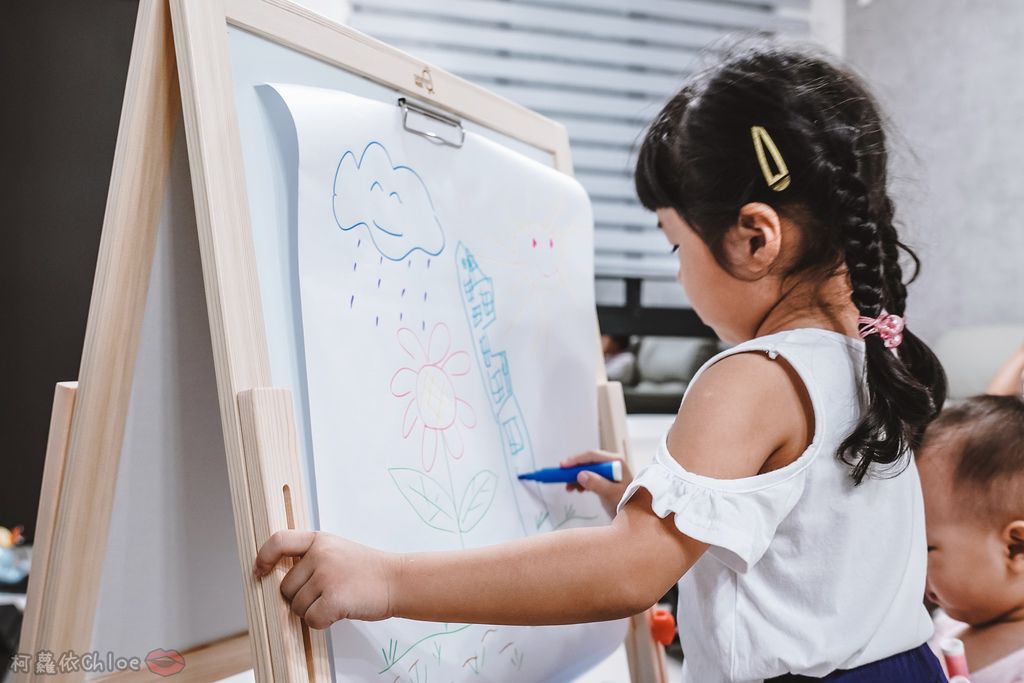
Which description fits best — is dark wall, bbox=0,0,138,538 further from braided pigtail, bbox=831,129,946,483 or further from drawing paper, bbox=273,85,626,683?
braided pigtail, bbox=831,129,946,483

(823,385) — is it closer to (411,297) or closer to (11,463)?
(411,297)

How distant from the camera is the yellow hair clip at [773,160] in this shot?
0.73 m

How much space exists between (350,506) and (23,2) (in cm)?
117

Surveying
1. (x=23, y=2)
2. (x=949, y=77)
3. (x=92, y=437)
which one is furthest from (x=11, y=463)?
(x=949, y=77)

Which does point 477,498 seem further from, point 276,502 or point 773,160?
point 773,160

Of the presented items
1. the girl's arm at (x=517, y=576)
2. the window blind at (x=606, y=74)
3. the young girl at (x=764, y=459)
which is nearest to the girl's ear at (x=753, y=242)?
the young girl at (x=764, y=459)

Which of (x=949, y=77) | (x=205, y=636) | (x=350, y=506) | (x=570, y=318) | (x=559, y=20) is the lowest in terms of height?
(x=205, y=636)

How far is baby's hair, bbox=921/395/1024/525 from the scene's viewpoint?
1.03 metres

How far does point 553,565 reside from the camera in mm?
640

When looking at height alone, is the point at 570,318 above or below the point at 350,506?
above

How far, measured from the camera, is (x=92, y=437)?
2.17 ft

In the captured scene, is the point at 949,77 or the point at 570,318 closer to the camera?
the point at 570,318

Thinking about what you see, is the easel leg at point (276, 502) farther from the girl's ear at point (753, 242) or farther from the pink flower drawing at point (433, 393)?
the girl's ear at point (753, 242)

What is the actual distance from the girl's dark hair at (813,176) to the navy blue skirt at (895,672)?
0.17 metres
